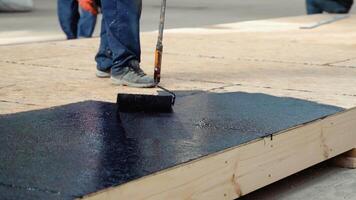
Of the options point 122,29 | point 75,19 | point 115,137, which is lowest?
point 75,19

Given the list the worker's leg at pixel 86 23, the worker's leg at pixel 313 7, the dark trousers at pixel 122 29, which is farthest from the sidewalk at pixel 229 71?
the worker's leg at pixel 313 7

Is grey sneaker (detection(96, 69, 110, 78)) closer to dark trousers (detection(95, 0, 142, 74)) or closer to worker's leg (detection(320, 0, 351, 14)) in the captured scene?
dark trousers (detection(95, 0, 142, 74))

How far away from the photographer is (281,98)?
405cm

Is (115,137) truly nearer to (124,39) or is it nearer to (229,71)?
(124,39)

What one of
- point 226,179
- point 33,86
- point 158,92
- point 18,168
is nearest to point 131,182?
point 18,168

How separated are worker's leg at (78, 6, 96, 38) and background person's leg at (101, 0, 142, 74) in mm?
3205

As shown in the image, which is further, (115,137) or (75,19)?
(75,19)

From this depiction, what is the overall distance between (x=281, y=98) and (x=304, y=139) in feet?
2.05

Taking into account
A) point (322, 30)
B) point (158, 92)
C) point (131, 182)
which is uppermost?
point (131, 182)

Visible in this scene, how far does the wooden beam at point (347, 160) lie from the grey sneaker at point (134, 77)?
102 cm

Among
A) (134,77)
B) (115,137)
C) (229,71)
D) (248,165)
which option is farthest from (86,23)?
(248,165)

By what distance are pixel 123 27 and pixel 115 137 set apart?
4.00 ft

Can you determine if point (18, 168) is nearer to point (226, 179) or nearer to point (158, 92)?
point (226, 179)

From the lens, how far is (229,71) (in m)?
5.00
